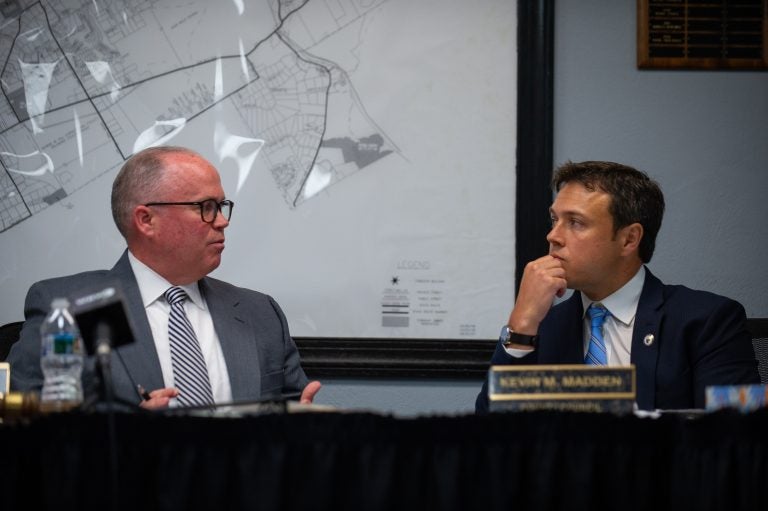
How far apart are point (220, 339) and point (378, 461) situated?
106 centimetres

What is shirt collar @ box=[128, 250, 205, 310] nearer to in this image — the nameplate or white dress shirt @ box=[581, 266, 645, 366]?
white dress shirt @ box=[581, 266, 645, 366]

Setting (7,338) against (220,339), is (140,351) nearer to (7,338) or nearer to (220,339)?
(220,339)

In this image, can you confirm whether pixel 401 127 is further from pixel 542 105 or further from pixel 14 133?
pixel 14 133

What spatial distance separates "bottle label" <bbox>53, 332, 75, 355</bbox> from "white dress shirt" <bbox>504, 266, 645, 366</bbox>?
1.19m

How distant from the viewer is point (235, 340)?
2270 mm

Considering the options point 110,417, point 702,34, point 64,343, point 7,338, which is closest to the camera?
point 110,417

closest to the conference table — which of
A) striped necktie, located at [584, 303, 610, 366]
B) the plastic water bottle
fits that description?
the plastic water bottle

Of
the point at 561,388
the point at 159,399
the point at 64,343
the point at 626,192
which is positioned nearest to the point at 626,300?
the point at 626,192

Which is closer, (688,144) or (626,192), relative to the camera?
(626,192)

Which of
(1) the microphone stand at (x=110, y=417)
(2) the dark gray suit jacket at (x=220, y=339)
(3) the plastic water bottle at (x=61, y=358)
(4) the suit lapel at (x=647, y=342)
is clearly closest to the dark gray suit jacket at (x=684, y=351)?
(4) the suit lapel at (x=647, y=342)

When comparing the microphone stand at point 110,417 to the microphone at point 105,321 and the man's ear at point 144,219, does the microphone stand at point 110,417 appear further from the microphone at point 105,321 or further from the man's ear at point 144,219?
the man's ear at point 144,219

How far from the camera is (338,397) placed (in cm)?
274

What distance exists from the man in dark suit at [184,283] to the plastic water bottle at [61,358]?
1.31 ft

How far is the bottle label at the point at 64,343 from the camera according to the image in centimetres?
164
